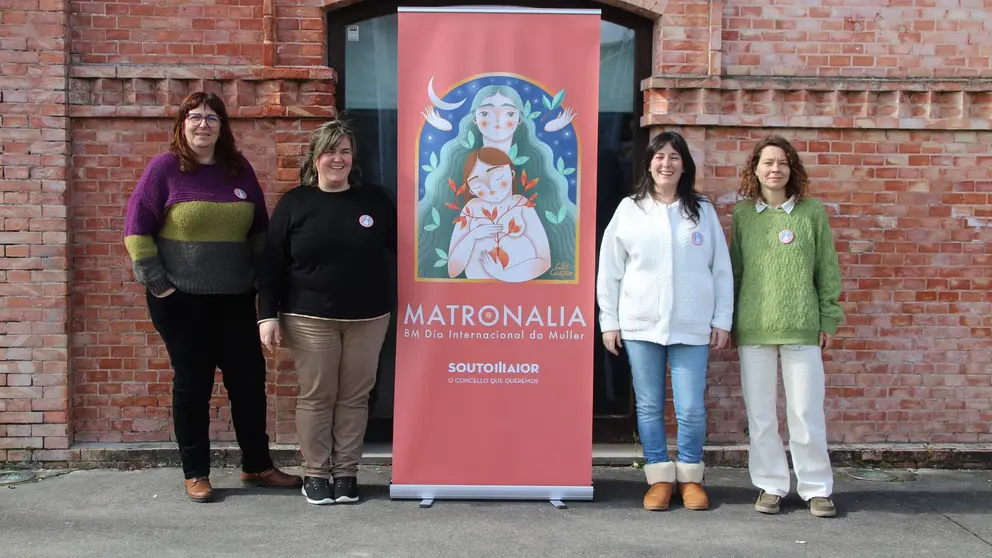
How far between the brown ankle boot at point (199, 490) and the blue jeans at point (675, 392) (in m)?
2.27

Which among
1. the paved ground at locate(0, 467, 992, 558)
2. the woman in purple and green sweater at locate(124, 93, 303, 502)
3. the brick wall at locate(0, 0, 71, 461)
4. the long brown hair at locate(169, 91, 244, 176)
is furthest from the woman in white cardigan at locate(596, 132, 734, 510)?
the brick wall at locate(0, 0, 71, 461)

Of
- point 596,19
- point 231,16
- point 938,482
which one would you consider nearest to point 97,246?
point 231,16

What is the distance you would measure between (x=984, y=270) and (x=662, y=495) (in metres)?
2.65

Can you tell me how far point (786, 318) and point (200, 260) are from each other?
2.94 m

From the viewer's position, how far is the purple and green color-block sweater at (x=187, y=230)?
461 centimetres

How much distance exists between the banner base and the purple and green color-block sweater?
1352 mm

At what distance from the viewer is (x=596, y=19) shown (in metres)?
4.65

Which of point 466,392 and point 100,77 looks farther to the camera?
point 100,77

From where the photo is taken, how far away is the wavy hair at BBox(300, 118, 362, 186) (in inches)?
181

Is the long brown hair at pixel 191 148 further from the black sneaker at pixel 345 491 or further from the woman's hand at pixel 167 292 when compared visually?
the black sneaker at pixel 345 491

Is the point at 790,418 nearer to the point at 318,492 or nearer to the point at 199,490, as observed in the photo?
the point at 318,492

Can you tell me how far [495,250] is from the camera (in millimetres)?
4723

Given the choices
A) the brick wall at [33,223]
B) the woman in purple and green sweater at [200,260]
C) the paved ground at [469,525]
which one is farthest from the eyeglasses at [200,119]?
the paved ground at [469,525]

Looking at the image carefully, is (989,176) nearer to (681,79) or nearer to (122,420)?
(681,79)
